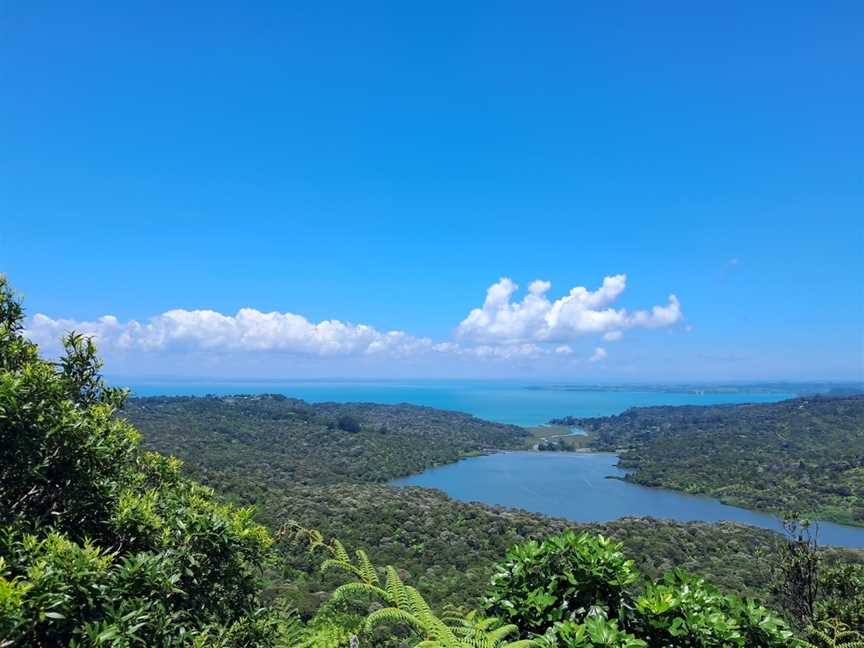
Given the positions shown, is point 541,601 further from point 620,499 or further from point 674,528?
point 620,499

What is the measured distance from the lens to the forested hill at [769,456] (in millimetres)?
73438

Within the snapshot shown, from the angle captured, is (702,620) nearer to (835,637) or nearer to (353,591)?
(353,591)

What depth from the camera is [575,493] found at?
84.4 metres

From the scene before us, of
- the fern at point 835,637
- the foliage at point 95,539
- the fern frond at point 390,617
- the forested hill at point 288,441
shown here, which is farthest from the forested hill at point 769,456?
the foliage at point 95,539

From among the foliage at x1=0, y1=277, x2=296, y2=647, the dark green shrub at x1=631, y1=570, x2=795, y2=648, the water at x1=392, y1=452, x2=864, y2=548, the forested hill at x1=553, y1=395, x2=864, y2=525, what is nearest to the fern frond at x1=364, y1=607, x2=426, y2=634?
the foliage at x1=0, y1=277, x2=296, y2=647

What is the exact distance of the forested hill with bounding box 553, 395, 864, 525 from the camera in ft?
241

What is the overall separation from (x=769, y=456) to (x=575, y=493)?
45872 mm

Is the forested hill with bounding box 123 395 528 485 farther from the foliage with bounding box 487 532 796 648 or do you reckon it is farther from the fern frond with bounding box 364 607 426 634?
the foliage with bounding box 487 532 796 648

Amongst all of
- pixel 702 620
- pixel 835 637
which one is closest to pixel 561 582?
pixel 702 620

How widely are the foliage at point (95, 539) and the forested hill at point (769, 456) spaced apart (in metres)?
75.5

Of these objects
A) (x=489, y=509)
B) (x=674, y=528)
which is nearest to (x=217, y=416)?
(x=489, y=509)

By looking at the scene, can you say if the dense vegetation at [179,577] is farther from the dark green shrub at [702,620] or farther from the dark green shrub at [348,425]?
the dark green shrub at [348,425]

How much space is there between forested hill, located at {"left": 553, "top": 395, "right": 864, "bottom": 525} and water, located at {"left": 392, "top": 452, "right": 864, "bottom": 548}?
430 cm

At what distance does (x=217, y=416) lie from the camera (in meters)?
105
